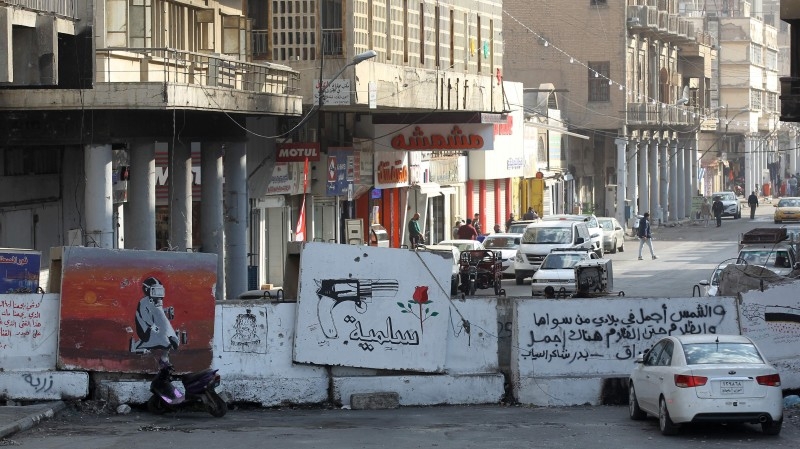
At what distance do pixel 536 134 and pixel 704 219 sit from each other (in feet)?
65.6

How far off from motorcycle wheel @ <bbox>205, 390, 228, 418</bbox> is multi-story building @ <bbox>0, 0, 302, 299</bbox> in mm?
7025

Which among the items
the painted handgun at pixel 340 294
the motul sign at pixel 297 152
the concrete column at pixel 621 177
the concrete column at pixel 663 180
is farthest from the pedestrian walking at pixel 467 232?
the concrete column at pixel 663 180

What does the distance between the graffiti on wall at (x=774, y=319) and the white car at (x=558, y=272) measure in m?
16.9

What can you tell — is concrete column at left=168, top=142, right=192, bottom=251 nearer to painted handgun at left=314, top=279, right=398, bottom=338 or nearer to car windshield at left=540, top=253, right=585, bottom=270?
car windshield at left=540, top=253, right=585, bottom=270

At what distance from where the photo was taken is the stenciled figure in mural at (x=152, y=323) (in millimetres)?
20703

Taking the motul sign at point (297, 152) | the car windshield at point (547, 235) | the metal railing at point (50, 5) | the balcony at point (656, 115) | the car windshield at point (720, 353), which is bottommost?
the car windshield at point (720, 353)

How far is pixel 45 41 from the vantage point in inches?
1005

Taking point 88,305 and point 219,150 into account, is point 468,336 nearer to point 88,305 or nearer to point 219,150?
point 88,305

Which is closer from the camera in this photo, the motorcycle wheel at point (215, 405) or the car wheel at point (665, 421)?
the car wheel at point (665, 421)

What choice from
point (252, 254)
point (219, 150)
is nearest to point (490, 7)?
point (252, 254)

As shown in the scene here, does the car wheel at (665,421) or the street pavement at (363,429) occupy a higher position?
the car wheel at (665,421)

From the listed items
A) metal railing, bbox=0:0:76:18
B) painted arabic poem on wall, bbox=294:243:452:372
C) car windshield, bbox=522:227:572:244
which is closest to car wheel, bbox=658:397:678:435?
painted arabic poem on wall, bbox=294:243:452:372

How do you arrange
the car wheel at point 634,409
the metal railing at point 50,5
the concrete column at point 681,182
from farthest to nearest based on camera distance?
the concrete column at point 681,182
the metal railing at point 50,5
the car wheel at point 634,409

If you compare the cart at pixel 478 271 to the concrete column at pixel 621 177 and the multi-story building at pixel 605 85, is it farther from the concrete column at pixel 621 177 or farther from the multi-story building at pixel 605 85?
the multi-story building at pixel 605 85
